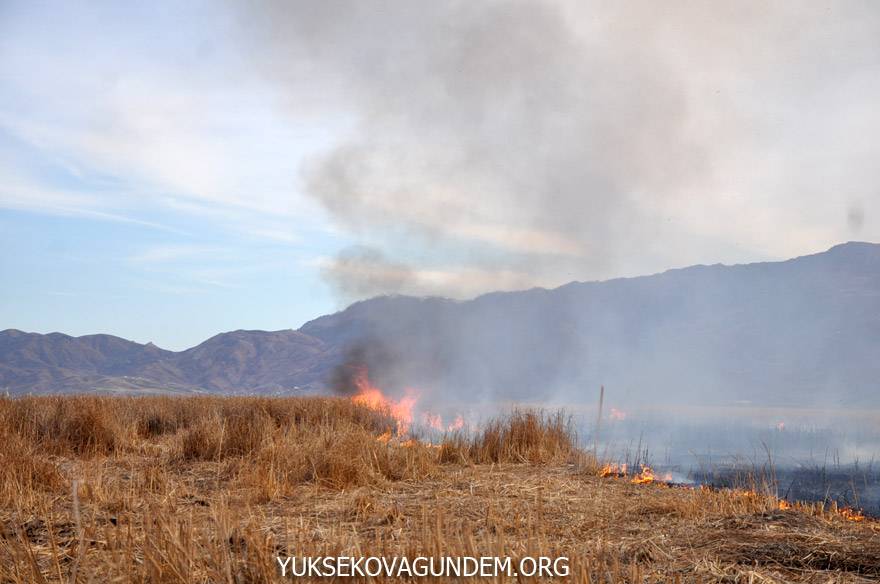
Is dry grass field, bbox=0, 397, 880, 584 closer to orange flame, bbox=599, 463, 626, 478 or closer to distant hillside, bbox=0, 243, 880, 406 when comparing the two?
orange flame, bbox=599, 463, 626, 478

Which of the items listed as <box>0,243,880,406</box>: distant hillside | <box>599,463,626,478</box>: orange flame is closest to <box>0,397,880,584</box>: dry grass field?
<box>599,463,626,478</box>: orange flame

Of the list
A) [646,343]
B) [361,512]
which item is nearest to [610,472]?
[361,512]

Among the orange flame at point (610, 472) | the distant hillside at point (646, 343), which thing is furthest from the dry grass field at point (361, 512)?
the distant hillside at point (646, 343)

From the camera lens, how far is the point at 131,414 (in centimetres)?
1870

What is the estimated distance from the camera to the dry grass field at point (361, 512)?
4586 millimetres

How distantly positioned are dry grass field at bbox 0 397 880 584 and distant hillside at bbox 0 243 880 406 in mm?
59218

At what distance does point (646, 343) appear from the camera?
165 meters

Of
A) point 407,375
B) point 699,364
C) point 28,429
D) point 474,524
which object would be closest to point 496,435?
point 474,524

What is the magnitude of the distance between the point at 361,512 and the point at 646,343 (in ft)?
542

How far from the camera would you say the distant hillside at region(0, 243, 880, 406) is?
113500 mm

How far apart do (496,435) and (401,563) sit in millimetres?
10526

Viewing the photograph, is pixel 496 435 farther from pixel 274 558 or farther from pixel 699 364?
pixel 699 364

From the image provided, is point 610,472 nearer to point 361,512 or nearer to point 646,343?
point 361,512

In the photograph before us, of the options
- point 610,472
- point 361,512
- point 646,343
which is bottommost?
point 610,472
